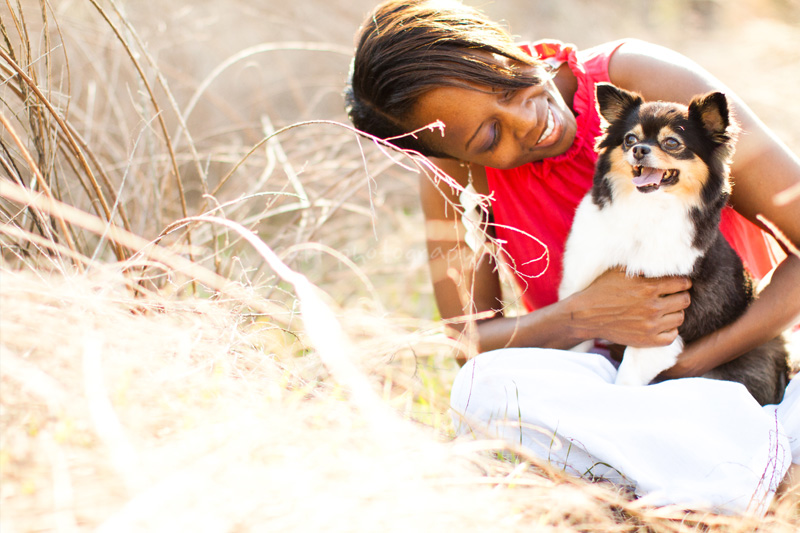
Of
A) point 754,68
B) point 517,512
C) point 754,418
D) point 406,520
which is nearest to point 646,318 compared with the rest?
point 754,418

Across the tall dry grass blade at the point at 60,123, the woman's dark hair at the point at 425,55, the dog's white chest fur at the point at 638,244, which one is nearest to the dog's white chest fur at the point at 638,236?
the dog's white chest fur at the point at 638,244

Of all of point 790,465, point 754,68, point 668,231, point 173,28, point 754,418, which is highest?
point 754,68

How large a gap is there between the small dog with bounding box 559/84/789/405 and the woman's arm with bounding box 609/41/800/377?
0.07 m

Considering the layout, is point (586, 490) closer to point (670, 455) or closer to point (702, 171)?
point (670, 455)

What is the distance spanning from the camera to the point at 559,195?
103 inches

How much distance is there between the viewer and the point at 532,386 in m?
2.28

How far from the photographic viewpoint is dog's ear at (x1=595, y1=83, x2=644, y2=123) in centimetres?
213

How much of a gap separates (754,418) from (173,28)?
15.2 ft

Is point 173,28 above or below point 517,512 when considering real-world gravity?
above

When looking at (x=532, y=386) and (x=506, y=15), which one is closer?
(x=532, y=386)

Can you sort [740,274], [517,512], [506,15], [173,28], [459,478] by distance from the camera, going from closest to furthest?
[459,478] < [517,512] < [740,274] < [173,28] < [506,15]

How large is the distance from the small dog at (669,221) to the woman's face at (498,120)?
0.20 m

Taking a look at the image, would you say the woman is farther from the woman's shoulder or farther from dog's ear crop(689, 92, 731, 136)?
dog's ear crop(689, 92, 731, 136)

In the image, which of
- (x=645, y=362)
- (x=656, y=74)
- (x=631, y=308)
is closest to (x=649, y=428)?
(x=645, y=362)
